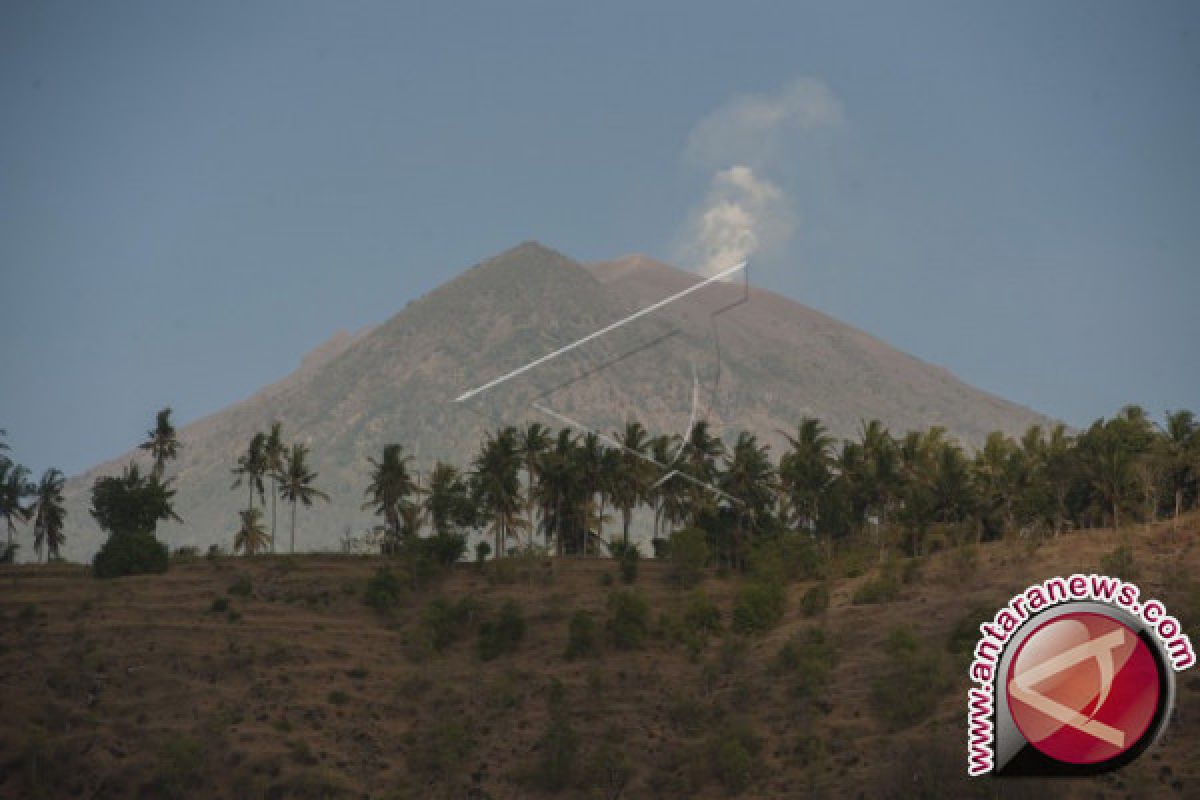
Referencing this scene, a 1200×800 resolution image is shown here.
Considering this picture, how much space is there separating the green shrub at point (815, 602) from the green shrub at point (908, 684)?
1393cm

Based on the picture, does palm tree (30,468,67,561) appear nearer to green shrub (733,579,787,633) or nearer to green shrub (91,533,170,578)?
green shrub (91,533,170,578)

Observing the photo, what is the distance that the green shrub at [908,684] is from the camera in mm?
104875

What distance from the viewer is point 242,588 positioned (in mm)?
138750

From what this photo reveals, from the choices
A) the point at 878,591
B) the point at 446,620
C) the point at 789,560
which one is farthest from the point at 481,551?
the point at 878,591

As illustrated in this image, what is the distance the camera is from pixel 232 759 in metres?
107

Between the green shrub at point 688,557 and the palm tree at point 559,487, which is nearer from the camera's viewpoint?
the green shrub at point 688,557

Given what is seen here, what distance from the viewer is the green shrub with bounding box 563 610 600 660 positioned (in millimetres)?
124312

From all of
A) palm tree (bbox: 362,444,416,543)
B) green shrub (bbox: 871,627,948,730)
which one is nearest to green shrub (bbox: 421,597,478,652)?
palm tree (bbox: 362,444,416,543)

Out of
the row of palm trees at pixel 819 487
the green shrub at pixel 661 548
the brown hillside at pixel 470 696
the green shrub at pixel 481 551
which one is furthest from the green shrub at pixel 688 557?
the green shrub at pixel 481 551

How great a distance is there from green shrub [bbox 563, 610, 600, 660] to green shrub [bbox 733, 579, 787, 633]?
1166 centimetres

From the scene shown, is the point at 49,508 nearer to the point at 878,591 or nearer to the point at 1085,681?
the point at 878,591

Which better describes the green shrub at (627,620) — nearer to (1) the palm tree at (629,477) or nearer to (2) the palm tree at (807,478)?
(1) the palm tree at (629,477)

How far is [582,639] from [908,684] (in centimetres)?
2792

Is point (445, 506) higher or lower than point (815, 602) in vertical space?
higher
